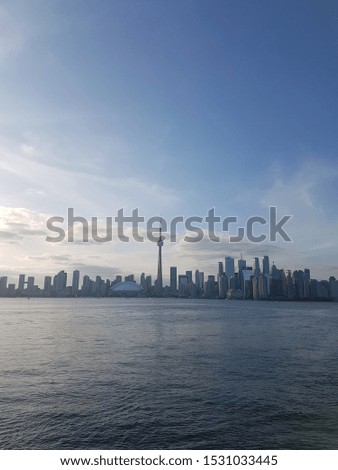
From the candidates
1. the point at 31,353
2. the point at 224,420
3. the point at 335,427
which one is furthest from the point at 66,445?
the point at 31,353

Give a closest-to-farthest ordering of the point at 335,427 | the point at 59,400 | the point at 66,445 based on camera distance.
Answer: the point at 66,445, the point at 335,427, the point at 59,400

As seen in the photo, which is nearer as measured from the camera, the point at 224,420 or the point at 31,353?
the point at 224,420

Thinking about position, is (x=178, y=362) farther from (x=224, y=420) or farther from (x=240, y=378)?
(x=224, y=420)
